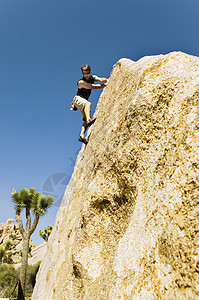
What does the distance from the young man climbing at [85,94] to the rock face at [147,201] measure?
1.78 metres

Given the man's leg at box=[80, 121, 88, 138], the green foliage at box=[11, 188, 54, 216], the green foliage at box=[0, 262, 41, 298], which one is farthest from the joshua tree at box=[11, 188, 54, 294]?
the man's leg at box=[80, 121, 88, 138]

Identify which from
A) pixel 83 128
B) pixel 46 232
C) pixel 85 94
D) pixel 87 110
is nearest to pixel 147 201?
pixel 87 110

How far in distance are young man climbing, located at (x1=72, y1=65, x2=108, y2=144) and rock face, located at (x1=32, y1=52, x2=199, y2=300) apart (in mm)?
1775

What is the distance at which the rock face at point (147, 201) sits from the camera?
5.21 feet

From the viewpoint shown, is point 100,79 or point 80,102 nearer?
point 80,102

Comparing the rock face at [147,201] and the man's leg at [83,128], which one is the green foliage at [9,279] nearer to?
the man's leg at [83,128]

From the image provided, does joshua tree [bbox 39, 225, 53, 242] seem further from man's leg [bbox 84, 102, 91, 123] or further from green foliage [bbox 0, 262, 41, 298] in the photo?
man's leg [bbox 84, 102, 91, 123]

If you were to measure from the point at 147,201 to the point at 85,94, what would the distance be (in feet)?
12.6

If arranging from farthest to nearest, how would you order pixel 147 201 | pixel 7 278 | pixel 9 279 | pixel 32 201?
pixel 9 279 → pixel 7 278 → pixel 32 201 → pixel 147 201

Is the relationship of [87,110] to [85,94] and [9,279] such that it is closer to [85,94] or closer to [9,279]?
[85,94]

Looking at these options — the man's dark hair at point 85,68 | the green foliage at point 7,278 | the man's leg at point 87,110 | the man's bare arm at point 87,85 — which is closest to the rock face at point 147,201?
the man's leg at point 87,110

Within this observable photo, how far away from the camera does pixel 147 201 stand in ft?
6.93

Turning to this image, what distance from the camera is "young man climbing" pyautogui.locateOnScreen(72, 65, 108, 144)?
504cm

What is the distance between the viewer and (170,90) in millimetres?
2348
